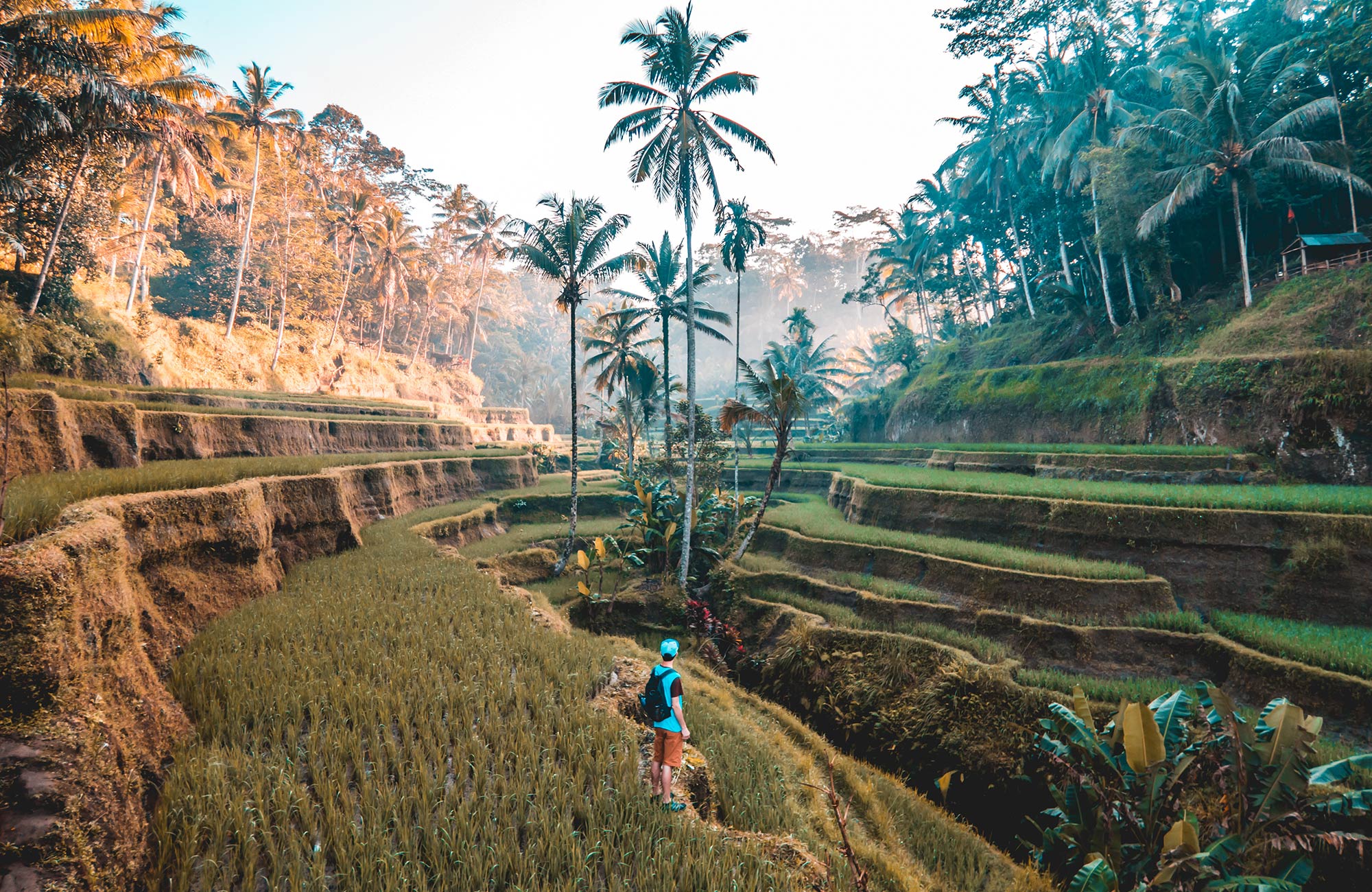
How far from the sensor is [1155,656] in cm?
912

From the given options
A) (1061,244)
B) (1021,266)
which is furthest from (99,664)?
(1021,266)

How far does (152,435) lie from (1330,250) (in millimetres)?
36283

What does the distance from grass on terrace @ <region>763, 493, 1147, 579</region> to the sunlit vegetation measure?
5.26 feet

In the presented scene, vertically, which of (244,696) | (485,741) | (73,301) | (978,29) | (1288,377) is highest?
(978,29)

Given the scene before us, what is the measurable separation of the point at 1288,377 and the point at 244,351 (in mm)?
45654

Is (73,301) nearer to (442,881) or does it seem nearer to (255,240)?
(255,240)

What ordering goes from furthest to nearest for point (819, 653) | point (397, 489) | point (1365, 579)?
point (397, 489), point (819, 653), point (1365, 579)

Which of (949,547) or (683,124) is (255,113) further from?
(949,547)

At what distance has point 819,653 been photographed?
11180 mm

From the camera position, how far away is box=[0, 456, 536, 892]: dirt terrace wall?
302 cm

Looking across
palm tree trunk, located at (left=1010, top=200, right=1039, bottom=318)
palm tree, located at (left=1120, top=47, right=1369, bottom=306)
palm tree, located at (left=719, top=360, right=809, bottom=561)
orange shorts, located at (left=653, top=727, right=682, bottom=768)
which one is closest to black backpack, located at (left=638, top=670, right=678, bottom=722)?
orange shorts, located at (left=653, top=727, right=682, bottom=768)

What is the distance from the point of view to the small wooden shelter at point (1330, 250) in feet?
55.3

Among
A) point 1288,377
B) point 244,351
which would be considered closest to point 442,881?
point 1288,377

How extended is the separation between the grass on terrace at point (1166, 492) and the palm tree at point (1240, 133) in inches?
472
